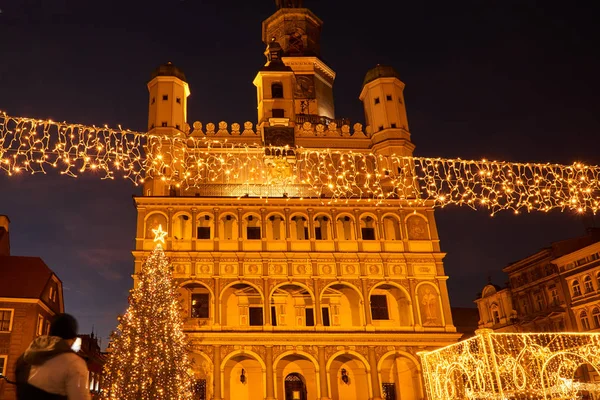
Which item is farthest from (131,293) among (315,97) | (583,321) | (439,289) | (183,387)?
(583,321)

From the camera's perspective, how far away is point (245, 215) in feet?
107

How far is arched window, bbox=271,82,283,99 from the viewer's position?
37.5 m

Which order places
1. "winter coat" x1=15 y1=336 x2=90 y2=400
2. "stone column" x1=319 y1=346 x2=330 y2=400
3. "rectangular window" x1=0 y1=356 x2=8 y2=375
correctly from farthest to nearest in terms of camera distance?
"stone column" x1=319 y1=346 x2=330 y2=400
"rectangular window" x1=0 y1=356 x2=8 y2=375
"winter coat" x1=15 y1=336 x2=90 y2=400

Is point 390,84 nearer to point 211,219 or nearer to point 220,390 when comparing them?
point 211,219

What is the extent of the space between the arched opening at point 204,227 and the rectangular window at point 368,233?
965 centimetres

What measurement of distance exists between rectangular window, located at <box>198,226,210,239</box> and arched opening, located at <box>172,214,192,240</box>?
61cm

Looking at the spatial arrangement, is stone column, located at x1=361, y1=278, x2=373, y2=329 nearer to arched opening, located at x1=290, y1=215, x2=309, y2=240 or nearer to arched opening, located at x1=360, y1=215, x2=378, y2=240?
arched opening, located at x1=360, y1=215, x2=378, y2=240

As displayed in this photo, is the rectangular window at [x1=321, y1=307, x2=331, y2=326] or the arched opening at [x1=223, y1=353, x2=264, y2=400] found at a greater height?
the rectangular window at [x1=321, y1=307, x2=331, y2=326]

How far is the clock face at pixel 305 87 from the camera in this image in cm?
4100

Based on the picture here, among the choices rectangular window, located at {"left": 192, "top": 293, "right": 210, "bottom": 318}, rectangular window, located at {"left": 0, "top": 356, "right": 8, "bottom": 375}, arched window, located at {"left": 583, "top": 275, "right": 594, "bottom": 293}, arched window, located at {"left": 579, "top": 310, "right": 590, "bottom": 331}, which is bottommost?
rectangular window, located at {"left": 0, "top": 356, "right": 8, "bottom": 375}

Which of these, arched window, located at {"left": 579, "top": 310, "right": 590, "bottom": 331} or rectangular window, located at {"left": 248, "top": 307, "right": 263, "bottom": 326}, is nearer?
rectangular window, located at {"left": 248, "top": 307, "right": 263, "bottom": 326}

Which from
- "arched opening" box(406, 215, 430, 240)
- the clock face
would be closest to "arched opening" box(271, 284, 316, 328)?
"arched opening" box(406, 215, 430, 240)

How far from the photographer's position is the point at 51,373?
319 cm

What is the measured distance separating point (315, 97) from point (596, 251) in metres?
24.2
